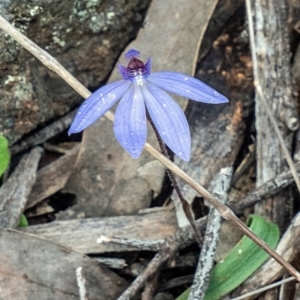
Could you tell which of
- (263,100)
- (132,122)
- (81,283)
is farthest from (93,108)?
(263,100)

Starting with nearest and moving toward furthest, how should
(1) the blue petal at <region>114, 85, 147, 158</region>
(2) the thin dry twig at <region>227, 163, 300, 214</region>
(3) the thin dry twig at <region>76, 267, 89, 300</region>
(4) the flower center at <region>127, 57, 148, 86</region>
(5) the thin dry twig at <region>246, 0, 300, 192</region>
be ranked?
(1) the blue petal at <region>114, 85, 147, 158</region> < (4) the flower center at <region>127, 57, 148, 86</region> < (3) the thin dry twig at <region>76, 267, 89, 300</region> < (5) the thin dry twig at <region>246, 0, 300, 192</region> < (2) the thin dry twig at <region>227, 163, 300, 214</region>

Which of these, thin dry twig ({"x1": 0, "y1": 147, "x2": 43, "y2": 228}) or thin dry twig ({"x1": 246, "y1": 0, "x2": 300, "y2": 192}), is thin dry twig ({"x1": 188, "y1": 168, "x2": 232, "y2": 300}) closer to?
thin dry twig ({"x1": 246, "y1": 0, "x2": 300, "y2": 192})

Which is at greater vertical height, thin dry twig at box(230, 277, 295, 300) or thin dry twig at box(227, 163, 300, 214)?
thin dry twig at box(227, 163, 300, 214)

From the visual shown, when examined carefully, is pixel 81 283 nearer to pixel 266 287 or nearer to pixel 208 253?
pixel 208 253

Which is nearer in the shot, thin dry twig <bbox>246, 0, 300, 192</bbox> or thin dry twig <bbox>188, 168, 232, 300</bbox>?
thin dry twig <bbox>188, 168, 232, 300</bbox>

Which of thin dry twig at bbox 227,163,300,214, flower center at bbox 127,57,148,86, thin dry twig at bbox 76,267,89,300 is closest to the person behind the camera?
flower center at bbox 127,57,148,86

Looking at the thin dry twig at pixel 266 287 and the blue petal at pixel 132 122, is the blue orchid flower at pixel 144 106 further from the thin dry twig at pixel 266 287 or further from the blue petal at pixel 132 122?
the thin dry twig at pixel 266 287

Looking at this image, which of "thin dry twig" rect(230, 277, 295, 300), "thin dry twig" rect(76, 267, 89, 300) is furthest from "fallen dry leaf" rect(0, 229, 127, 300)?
"thin dry twig" rect(230, 277, 295, 300)
